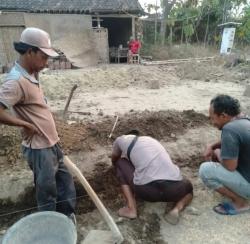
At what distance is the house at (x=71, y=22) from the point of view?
1272cm

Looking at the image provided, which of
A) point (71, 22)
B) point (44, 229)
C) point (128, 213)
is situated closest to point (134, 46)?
point (71, 22)

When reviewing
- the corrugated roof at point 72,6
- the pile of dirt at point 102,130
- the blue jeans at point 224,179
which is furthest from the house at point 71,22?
the blue jeans at point 224,179

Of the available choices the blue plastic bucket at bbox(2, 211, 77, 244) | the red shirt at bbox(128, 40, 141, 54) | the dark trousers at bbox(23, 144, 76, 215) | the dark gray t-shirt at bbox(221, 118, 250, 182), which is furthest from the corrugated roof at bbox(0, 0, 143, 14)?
the blue plastic bucket at bbox(2, 211, 77, 244)

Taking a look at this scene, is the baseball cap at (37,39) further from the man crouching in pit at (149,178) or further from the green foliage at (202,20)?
the green foliage at (202,20)

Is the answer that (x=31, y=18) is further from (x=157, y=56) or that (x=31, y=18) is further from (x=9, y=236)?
(x=9, y=236)

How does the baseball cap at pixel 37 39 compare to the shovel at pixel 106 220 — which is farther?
the shovel at pixel 106 220

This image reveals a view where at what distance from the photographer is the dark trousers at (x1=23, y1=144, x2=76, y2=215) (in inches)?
105

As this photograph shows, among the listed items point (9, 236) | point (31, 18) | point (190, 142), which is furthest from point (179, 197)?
point (31, 18)

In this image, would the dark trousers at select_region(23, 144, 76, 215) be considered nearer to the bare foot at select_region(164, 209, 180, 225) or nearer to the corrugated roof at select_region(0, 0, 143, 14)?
the bare foot at select_region(164, 209, 180, 225)

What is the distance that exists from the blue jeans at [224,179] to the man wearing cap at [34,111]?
1.51 meters

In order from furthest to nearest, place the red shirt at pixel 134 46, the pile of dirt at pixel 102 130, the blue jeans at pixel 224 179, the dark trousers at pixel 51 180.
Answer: the red shirt at pixel 134 46 < the pile of dirt at pixel 102 130 < the blue jeans at pixel 224 179 < the dark trousers at pixel 51 180

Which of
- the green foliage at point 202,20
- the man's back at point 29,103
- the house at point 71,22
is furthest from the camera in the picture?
the green foliage at point 202,20

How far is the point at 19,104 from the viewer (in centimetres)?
250

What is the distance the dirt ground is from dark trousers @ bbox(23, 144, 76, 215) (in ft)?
1.20
